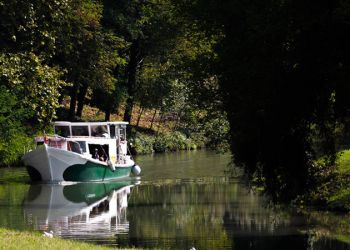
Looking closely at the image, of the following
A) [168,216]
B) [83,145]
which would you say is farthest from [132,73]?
[168,216]

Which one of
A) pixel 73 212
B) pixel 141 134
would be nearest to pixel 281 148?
pixel 73 212

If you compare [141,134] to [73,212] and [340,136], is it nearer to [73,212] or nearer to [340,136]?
[73,212]

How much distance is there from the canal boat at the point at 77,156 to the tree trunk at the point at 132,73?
76.0 ft

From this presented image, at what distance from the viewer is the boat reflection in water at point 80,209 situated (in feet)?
81.4

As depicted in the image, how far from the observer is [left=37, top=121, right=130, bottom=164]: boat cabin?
149 ft

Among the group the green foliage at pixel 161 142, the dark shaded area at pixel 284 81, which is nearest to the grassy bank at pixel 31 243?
the dark shaded area at pixel 284 81

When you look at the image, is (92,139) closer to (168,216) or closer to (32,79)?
(32,79)

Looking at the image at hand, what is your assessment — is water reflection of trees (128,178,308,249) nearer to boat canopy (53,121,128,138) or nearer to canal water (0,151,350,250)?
canal water (0,151,350,250)

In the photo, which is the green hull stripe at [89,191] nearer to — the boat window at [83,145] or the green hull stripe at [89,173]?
the green hull stripe at [89,173]

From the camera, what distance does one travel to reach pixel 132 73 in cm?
7450

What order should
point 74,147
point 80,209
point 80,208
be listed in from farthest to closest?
point 74,147, point 80,208, point 80,209

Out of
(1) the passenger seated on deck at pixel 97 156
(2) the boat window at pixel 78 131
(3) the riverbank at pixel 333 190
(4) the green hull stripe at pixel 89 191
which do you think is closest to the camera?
(3) the riverbank at pixel 333 190

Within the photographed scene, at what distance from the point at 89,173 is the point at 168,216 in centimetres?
1747

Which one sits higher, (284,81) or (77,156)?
(284,81)
